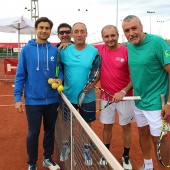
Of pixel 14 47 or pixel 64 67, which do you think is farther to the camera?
pixel 14 47

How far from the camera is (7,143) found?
5.24 m

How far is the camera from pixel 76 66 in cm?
376

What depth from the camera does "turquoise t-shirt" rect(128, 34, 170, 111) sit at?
298 centimetres

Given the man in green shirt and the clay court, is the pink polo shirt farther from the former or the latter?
the clay court

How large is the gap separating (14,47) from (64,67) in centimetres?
3822

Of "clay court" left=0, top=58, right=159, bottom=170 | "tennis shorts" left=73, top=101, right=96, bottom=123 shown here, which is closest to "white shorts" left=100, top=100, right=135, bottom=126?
"tennis shorts" left=73, top=101, right=96, bottom=123

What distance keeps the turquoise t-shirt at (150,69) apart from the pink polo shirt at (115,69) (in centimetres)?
45

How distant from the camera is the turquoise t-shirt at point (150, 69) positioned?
2977 millimetres

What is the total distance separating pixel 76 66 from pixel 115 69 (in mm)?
591

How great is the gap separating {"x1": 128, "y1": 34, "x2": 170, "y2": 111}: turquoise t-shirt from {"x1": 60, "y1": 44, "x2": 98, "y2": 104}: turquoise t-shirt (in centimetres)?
72

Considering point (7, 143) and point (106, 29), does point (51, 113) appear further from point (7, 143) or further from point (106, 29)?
point (7, 143)

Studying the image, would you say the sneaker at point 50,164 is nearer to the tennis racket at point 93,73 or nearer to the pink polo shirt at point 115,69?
the tennis racket at point 93,73

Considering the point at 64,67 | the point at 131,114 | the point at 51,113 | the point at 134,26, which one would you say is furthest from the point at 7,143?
the point at 134,26

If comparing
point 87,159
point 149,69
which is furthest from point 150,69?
point 87,159
